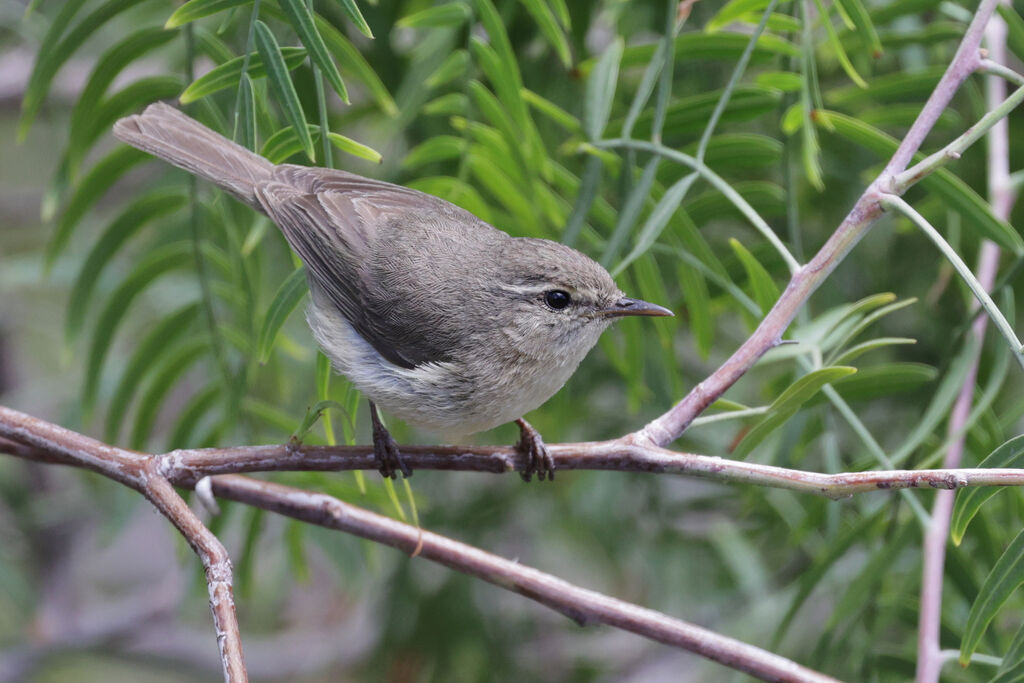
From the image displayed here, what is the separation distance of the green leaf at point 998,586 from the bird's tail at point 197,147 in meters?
1.66

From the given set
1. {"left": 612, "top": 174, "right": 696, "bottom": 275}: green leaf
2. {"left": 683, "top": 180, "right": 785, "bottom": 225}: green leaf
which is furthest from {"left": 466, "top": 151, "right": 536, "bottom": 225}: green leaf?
{"left": 612, "top": 174, "right": 696, "bottom": 275}: green leaf

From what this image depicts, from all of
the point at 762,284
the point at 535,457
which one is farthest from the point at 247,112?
the point at 762,284

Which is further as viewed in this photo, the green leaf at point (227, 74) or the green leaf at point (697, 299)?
the green leaf at point (697, 299)

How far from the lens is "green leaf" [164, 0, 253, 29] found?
1.79m

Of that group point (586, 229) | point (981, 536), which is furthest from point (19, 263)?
point (981, 536)

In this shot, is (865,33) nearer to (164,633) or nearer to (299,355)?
(299,355)

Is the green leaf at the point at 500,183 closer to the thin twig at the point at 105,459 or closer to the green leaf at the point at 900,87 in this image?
the green leaf at the point at 900,87

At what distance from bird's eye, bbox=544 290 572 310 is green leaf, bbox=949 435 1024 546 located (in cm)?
96

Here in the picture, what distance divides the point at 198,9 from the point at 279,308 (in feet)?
1.91

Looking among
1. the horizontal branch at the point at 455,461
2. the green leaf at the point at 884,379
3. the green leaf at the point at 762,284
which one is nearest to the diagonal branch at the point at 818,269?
the horizontal branch at the point at 455,461

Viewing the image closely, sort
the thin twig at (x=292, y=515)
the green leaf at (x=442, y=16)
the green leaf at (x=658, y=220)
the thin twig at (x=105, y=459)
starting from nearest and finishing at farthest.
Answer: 1. the thin twig at (x=292, y=515)
2. the thin twig at (x=105, y=459)
3. the green leaf at (x=658, y=220)
4. the green leaf at (x=442, y=16)

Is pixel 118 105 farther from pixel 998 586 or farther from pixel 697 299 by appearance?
pixel 998 586

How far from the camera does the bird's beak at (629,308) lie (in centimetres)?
220

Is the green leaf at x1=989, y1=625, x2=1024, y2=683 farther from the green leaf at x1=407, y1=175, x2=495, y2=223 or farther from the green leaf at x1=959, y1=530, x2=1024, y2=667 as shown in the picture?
the green leaf at x1=407, y1=175, x2=495, y2=223
